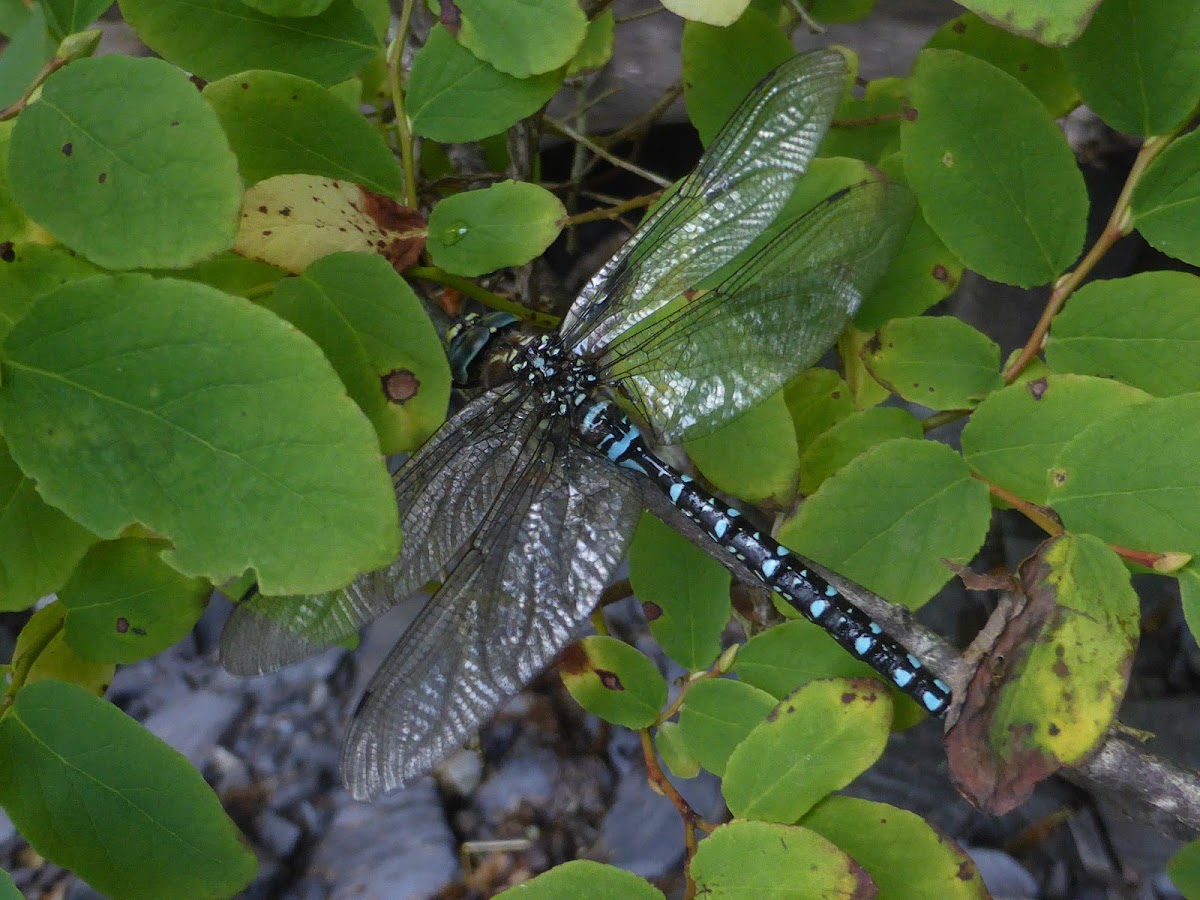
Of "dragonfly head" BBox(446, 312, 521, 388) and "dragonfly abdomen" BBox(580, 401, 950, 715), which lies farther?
"dragonfly head" BBox(446, 312, 521, 388)

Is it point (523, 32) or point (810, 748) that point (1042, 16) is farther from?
point (810, 748)

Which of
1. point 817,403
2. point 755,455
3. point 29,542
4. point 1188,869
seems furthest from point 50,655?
point 1188,869

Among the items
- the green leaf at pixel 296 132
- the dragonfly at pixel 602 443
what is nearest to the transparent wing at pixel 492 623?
the dragonfly at pixel 602 443

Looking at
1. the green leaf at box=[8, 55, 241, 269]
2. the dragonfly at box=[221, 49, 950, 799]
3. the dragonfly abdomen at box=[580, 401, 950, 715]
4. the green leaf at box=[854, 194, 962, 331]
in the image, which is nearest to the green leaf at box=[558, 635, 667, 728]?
the dragonfly at box=[221, 49, 950, 799]

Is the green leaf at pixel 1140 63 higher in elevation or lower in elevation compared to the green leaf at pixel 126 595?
higher

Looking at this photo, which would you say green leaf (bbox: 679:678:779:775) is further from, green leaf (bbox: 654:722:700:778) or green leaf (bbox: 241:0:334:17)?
green leaf (bbox: 241:0:334:17)

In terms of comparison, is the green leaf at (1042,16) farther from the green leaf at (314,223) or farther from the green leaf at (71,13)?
the green leaf at (71,13)
